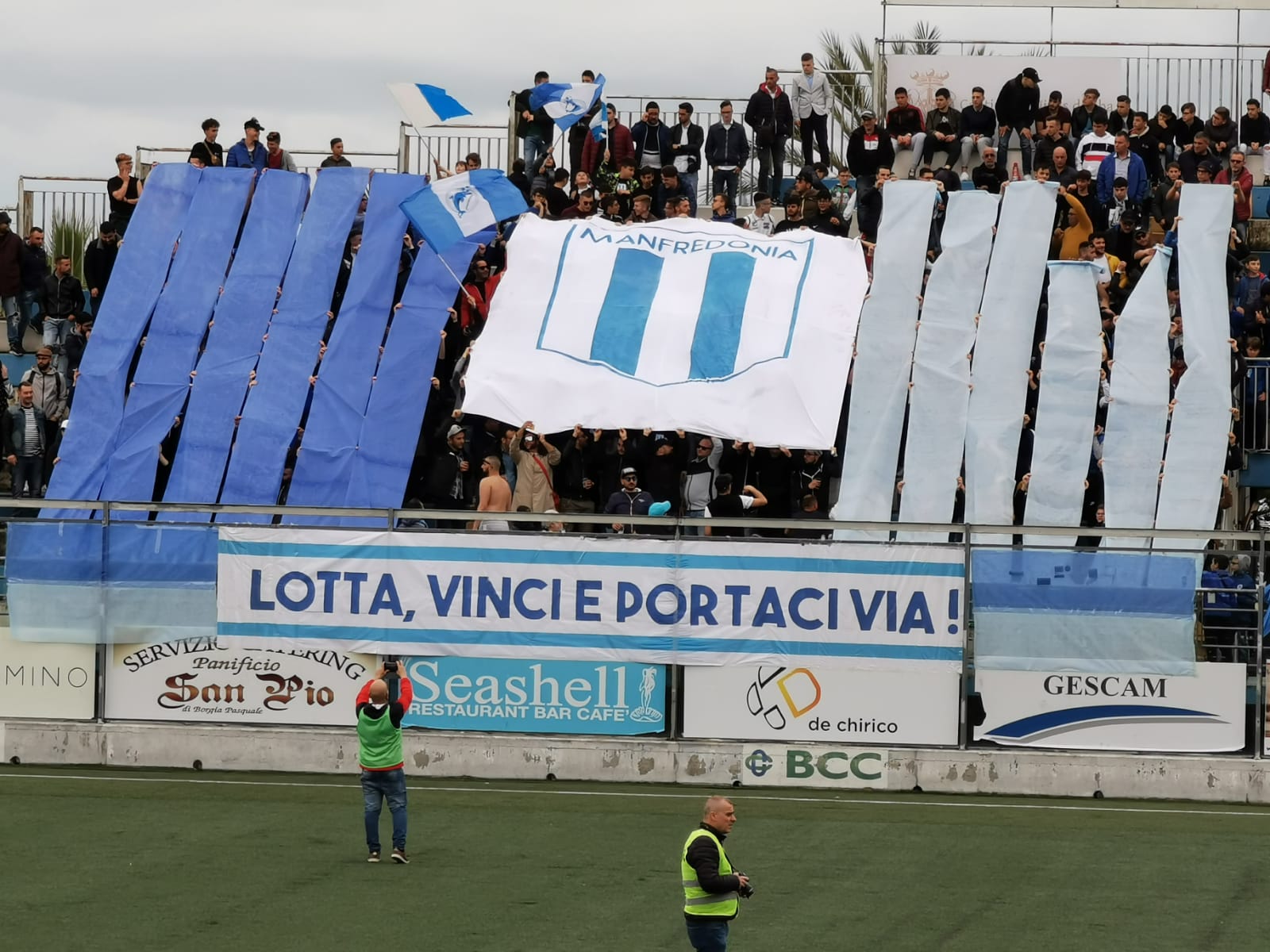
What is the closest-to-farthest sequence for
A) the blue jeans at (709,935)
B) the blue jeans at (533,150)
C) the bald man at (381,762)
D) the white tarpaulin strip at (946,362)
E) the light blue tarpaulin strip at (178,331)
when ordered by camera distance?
the blue jeans at (709,935)
the bald man at (381,762)
the white tarpaulin strip at (946,362)
the light blue tarpaulin strip at (178,331)
the blue jeans at (533,150)

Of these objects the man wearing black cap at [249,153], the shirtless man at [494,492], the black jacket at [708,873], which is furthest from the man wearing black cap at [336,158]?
the black jacket at [708,873]

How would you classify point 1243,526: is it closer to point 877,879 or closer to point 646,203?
point 646,203

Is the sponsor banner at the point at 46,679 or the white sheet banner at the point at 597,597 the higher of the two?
the white sheet banner at the point at 597,597

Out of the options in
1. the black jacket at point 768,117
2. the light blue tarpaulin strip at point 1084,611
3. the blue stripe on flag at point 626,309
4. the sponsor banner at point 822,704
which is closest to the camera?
the light blue tarpaulin strip at point 1084,611

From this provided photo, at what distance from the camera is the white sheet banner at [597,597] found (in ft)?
63.4

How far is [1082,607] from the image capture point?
19.0m

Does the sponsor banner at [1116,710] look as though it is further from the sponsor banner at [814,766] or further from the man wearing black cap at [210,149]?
the man wearing black cap at [210,149]

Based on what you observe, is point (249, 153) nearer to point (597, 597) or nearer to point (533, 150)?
point (533, 150)

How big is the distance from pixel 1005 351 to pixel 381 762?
12.1 m

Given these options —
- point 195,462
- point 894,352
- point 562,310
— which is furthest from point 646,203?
point 195,462

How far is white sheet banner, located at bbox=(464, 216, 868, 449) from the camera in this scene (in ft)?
77.4

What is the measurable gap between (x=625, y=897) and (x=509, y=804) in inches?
176

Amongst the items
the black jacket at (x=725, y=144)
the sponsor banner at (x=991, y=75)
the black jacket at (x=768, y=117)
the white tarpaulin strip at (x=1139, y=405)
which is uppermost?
the sponsor banner at (x=991, y=75)

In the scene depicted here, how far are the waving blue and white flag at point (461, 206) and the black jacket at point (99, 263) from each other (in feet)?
15.6
